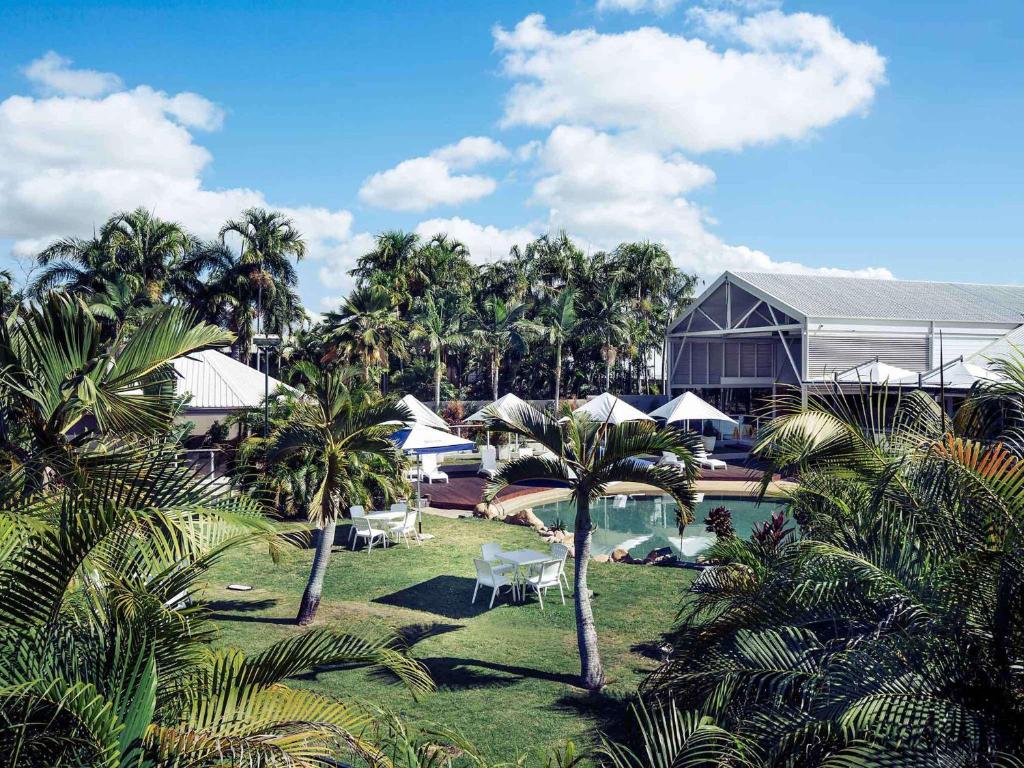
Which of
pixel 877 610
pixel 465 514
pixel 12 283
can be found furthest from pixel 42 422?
pixel 12 283

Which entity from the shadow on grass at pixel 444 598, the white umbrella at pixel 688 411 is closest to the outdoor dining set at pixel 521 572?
the shadow on grass at pixel 444 598

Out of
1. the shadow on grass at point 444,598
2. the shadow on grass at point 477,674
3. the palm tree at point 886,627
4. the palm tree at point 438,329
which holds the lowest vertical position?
the shadow on grass at point 477,674

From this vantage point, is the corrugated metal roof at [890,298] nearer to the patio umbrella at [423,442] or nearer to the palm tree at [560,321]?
the palm tree at [560,321]

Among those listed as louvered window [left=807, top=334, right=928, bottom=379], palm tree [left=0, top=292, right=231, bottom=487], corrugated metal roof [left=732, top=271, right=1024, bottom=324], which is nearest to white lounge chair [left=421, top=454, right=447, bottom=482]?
palm tree [left=0, top=292, right=231, bottom=487]

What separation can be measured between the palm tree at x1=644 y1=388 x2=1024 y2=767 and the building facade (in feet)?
89.3

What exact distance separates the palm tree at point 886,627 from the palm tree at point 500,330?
108 feet

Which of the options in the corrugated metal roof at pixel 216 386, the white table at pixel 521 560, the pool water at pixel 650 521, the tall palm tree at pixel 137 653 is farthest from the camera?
the corrugated metal roof at pixel 216 386

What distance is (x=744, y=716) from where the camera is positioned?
4.34m

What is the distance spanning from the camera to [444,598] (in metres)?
11.2

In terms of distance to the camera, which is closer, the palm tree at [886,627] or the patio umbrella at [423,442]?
the palm tree at [886,627]

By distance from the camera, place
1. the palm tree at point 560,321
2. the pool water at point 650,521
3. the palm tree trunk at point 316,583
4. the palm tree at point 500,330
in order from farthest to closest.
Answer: the palm tree at point 500,330 < the palm tree at point 560,321 < the pool water at point 650,521 < the palm tree trunk at point 316,583

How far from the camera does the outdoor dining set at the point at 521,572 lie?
10.8m

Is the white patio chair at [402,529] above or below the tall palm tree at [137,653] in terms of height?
below

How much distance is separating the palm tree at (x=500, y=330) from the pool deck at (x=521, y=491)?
49.7 ft
